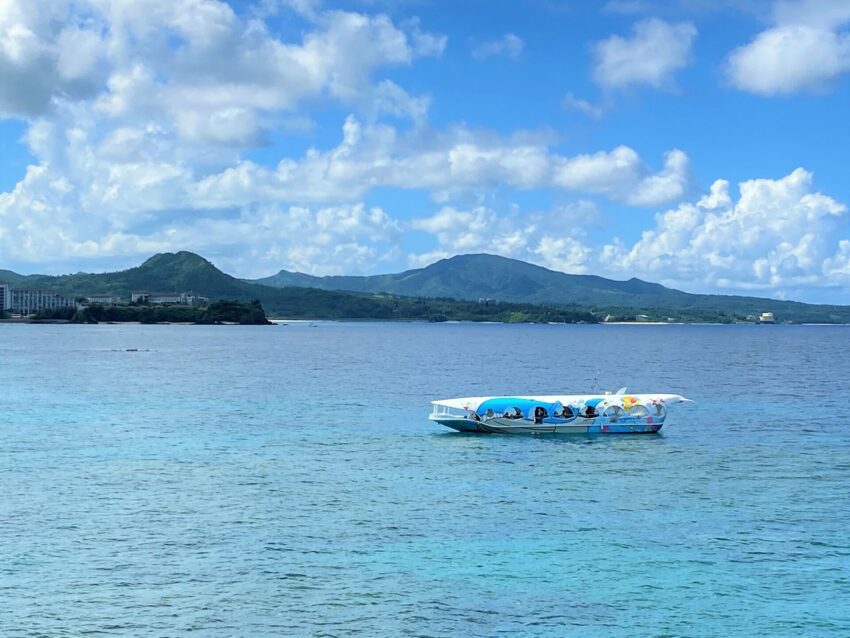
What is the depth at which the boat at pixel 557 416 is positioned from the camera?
67500mm

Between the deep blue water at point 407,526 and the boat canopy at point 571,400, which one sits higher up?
the boat canopy at point 571,400

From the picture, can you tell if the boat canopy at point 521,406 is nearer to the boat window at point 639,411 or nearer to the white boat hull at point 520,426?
the white boat hull at point 520,426

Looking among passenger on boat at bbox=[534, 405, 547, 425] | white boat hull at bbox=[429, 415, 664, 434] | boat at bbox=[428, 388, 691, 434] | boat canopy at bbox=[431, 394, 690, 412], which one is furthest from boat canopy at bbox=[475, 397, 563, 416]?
white boat hull at bbox=[429, 415, 664, 434]

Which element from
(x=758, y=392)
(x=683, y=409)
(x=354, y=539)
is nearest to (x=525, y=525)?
(x=354, y=539)

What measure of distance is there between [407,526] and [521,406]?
101 ft

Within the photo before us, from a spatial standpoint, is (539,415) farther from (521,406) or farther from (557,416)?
(521,406)

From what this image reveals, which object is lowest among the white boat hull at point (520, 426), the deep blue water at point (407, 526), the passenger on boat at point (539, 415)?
the deep blue water at point (407, 526)

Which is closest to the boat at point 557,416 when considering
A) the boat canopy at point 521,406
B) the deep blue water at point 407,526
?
the boat canopy at point 521,406

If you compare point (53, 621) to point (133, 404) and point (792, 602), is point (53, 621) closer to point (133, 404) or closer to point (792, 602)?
point (792, 602)

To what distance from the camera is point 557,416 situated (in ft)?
221

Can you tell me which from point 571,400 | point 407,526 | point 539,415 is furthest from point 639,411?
point 407,526

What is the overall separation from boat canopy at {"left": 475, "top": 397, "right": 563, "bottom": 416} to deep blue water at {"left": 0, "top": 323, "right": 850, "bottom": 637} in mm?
2660

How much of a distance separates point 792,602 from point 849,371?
427 ft

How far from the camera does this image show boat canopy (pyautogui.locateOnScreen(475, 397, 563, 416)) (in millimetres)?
67562
